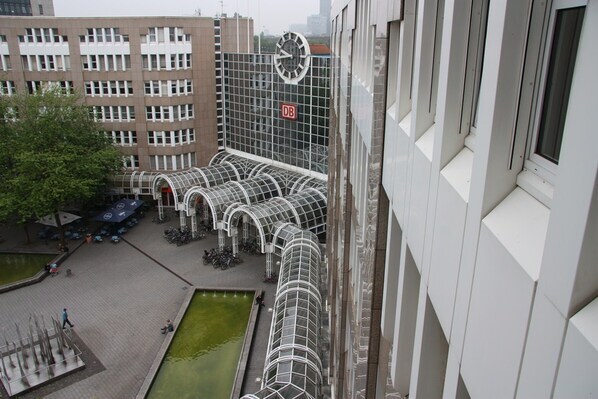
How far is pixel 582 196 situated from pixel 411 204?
269 centimetres

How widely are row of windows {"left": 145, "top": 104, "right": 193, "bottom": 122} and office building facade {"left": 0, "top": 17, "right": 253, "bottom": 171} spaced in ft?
0.25

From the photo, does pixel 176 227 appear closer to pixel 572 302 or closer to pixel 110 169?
pixel 110 169

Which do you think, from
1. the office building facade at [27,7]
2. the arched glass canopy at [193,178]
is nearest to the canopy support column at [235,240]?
the arched glass canopy at [193,178]

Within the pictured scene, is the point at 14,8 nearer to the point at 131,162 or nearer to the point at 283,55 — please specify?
the point at 131,162

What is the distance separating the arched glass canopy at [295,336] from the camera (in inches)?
579

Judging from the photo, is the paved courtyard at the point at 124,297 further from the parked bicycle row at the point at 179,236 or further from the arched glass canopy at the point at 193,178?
the arched glass canopy at the point at 193,178

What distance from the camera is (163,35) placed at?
121 ft

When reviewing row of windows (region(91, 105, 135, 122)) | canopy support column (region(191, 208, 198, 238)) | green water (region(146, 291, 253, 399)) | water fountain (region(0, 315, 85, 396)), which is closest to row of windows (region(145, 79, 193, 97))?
row of windows (region(91, 105, 135, 122))

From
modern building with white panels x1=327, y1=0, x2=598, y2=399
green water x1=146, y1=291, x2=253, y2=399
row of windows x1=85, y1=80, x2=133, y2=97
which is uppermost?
modern building with white panels x1=327, y1=0, x2=598, y2=399

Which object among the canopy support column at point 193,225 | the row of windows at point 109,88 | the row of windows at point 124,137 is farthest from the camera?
the row of windows at point 124,137

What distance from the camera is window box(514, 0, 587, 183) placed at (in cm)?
210

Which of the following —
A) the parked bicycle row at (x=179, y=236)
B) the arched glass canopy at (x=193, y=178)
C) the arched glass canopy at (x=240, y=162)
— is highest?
the arched glass canopy at (x=240, y=162)

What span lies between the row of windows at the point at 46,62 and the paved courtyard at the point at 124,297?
13068 millimetres

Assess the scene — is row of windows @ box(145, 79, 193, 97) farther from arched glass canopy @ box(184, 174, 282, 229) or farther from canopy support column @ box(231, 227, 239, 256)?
canopy support column @ box(231, 227, 239, 256)
